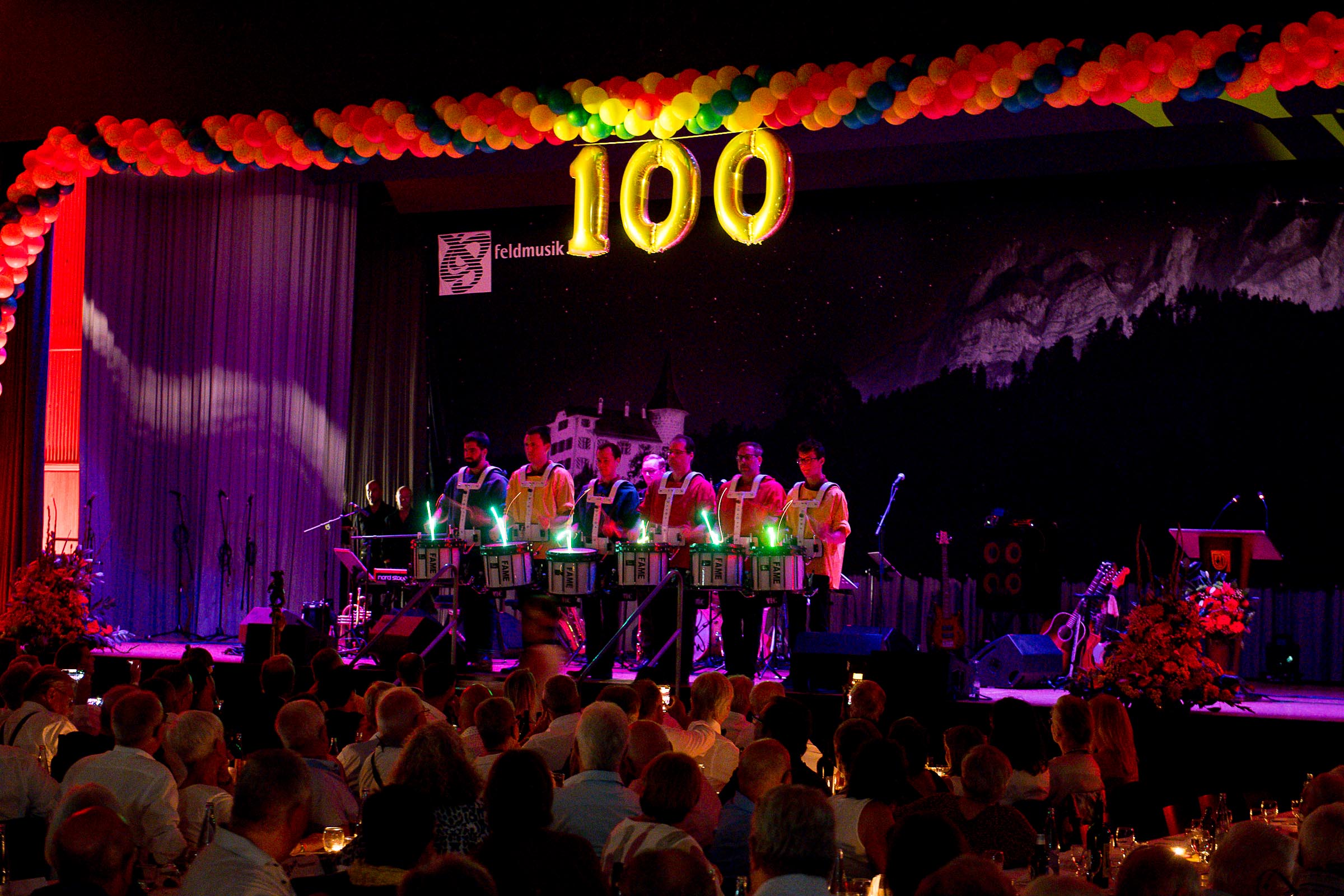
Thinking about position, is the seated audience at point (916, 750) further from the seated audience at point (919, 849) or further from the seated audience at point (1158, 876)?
the seated audience at point (1158, 876)

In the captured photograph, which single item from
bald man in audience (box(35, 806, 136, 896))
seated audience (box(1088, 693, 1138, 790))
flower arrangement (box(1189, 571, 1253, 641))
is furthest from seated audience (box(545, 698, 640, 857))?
flower arrangement (box(1189, 571, 1253, 641))

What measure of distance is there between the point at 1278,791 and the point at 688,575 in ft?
12.9

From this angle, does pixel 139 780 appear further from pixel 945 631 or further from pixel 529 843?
pixel 945 631

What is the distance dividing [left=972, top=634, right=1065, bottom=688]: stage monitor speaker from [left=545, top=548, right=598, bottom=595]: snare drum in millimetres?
2932

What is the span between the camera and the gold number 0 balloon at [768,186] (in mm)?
8328

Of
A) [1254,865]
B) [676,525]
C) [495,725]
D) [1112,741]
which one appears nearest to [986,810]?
[1254,865]

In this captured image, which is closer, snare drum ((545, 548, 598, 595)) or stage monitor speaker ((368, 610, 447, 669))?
snare drum ((545, 548, 598, 595))

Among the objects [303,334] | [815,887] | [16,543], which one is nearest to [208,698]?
[815,887]

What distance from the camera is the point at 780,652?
10672 mm

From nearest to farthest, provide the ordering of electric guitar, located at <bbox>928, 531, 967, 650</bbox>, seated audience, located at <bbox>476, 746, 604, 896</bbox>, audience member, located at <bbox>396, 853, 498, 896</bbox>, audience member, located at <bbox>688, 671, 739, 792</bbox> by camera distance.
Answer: audience member, located at <bbox>396, 853, 498, 896</bbox> → seated audience, located at <bbox>476, 746, 604, 896</bbox> → audience member, located at <bbox>688, 671, 739, 792</bbox> → electric guitar, located at <bbox>928, 531, 967, 650</bbox>

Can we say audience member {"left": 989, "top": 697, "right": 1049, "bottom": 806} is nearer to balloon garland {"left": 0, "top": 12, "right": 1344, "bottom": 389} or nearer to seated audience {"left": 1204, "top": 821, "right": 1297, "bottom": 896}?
seated audience {"left": 1204, "top": 821, "right": 1297, "bottom": 896}

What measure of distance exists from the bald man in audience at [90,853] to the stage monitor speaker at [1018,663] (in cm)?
752

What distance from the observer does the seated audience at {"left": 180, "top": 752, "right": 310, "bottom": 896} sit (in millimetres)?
3053

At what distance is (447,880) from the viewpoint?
2289 millimetres
